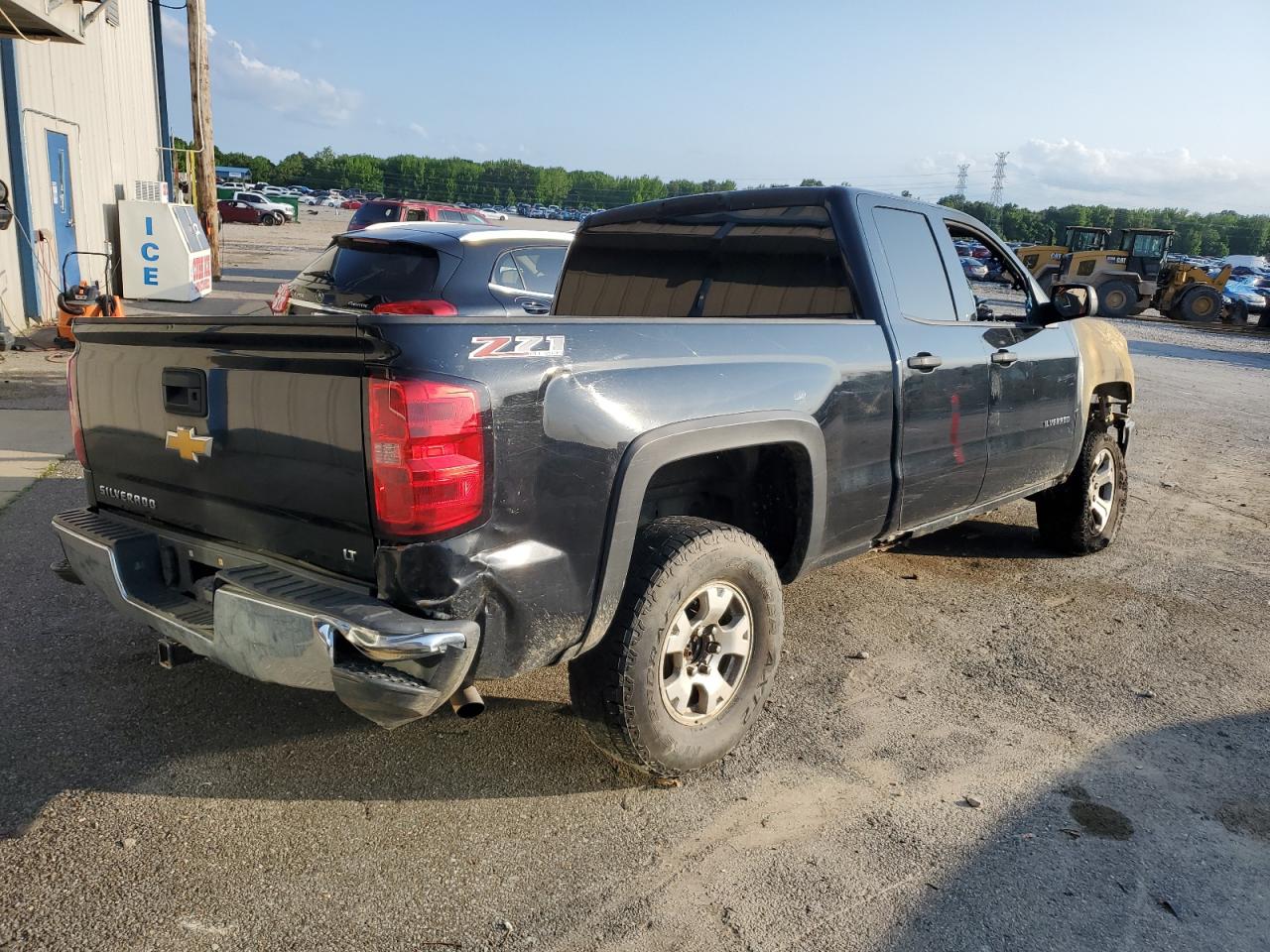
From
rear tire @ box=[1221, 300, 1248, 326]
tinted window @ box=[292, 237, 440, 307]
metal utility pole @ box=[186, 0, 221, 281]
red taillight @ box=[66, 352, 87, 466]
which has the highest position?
metal utility pole @ box=[186, 0, 221, 281]

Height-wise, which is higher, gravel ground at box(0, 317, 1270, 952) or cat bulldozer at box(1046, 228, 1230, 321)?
cat bulldozer at box(1046, 228, 1230, 321)

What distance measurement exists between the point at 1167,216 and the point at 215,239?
102209mm

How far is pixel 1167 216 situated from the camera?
9731cm

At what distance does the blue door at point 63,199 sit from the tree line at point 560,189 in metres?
72.3

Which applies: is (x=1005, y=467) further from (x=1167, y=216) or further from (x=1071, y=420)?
(x=1167, y=216)

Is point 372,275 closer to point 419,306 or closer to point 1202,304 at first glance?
point 419,306

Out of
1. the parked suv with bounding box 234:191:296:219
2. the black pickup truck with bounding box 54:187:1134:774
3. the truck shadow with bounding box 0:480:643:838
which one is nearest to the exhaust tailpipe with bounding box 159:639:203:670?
the black pickup truck with bounding box 54:187:1134:774

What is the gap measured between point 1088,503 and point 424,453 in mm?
4687

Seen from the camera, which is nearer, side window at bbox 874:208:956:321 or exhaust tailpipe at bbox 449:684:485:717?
exhaust tailpipe at bbox 449:684:485:717

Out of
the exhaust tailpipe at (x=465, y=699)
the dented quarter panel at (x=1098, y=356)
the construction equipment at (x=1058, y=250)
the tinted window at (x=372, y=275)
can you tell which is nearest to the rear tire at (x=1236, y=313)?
the construction equipment at (x=1058, y=250)

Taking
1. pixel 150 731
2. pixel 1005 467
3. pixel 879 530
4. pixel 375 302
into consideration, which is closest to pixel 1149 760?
pixel 879 530

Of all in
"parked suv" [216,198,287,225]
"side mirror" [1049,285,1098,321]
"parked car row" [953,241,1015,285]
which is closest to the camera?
"side mirror" [1049,285,1098,321]

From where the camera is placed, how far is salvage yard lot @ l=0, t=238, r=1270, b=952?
8.55 ft

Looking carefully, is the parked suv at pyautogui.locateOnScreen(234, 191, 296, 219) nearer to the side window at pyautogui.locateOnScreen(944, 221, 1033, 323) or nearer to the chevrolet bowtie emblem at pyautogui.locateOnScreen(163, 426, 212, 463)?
the side window at pyautogui.locateOnScreen(944, 221, 1033, 323)
